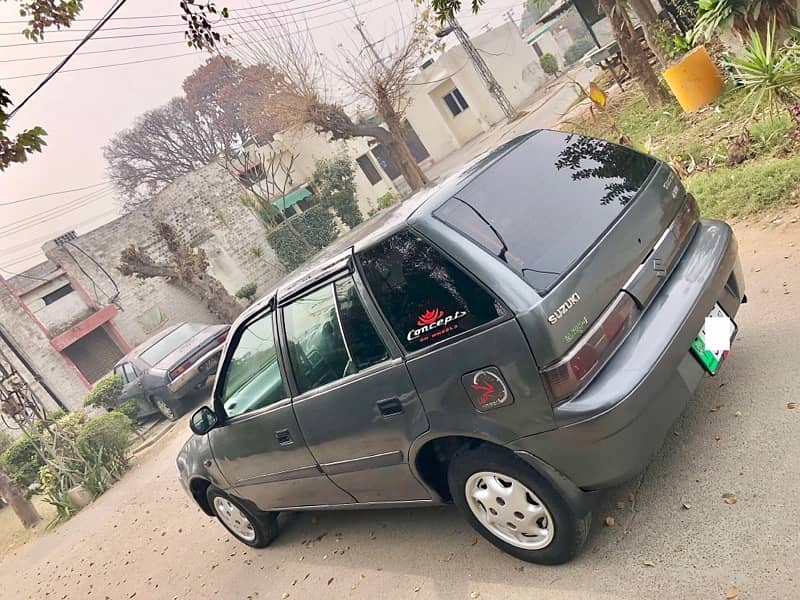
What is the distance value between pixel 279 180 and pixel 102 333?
37.8 ft

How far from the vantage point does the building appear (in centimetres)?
1828

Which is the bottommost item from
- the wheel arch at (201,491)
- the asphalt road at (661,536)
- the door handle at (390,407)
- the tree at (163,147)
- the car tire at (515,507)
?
the asphalt road at (661,536)

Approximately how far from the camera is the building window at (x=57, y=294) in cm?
1870

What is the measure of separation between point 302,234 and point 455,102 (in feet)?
49.8

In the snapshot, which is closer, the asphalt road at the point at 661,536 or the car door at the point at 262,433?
the asphalt road at the point at 661,536

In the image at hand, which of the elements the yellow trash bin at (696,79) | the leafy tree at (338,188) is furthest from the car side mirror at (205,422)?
the leafy tree at (338,188)

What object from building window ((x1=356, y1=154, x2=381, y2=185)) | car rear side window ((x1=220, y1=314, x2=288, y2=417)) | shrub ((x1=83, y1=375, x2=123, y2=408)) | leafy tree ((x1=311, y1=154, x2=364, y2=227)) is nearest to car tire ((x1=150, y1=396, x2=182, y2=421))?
shrub ((x1=83, y1=375, x2=123, y2=408))

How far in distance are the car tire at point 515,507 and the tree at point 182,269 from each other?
15109 mm

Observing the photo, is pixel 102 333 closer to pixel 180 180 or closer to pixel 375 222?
pixel 180 180

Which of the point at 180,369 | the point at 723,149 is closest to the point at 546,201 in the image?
the point at 723,149

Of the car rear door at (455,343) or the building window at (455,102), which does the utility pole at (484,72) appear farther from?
the car rear door at (455,343)

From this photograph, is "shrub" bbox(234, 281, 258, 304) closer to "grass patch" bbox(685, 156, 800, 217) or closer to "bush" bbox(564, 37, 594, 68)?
"grass patch" bbox(685, 156, 800, 217)

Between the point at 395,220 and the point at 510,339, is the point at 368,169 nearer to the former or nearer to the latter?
the point at 395,220

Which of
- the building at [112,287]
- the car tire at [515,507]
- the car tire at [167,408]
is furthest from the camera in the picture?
the building at [112,287]
